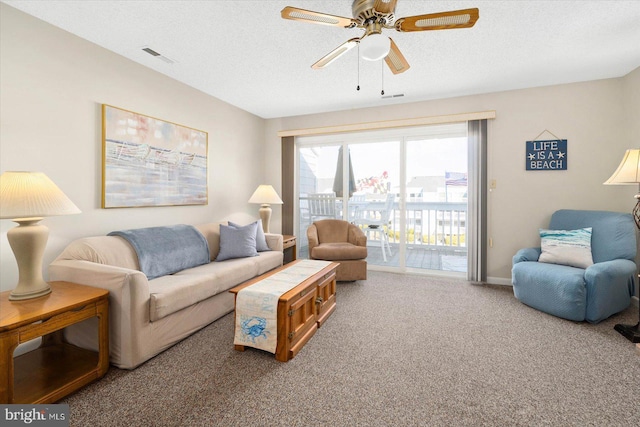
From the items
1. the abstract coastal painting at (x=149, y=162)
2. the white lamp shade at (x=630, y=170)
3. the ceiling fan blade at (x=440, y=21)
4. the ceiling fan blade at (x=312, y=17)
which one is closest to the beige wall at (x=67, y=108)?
the abstract coastal painting at (x=149, y=162)

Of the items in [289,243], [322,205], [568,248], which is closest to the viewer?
[568,248]

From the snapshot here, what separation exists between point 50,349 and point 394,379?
2428 millimetres

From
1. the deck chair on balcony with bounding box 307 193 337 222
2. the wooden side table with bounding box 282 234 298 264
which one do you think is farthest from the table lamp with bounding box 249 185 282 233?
the deck chair on balcony with bounding box 307 193 337 222

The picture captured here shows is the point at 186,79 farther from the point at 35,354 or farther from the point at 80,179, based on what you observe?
the point at 35,354

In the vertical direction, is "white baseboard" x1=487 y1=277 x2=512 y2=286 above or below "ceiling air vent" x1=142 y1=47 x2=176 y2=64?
below

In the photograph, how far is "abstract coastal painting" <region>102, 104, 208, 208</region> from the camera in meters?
2.60

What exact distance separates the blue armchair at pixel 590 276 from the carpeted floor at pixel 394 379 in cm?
16

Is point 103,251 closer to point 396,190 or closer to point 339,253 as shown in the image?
point 339,253

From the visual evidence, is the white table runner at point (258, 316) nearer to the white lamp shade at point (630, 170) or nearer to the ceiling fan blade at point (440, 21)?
the ceiling fan blade at point (440, 21)

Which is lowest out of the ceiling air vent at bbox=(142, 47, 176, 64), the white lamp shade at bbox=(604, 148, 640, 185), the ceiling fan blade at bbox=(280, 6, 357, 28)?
the white lamp shade at bbox=(604, 148, 640, 185)

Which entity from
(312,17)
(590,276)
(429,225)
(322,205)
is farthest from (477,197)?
(312,17)

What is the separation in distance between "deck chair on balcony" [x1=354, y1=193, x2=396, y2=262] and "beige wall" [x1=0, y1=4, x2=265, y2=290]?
2.67m

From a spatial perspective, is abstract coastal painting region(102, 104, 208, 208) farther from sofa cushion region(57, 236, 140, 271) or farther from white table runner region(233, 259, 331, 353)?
white table runner region(233, 259, 331, 353)

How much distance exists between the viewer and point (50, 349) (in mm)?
1995
